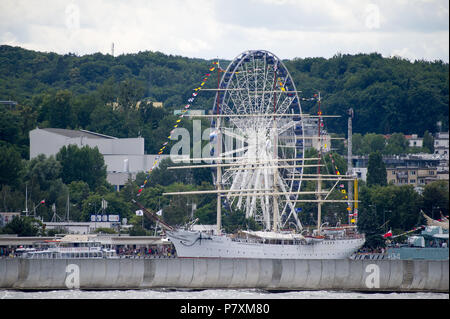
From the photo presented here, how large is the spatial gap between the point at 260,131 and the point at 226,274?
41539mm

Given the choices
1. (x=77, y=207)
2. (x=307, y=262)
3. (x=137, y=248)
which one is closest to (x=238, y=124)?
(x=137, y=248)

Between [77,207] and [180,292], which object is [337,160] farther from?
[180,292]

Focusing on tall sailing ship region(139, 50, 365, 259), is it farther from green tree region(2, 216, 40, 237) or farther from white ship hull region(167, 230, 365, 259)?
green tree region(2, 216, 40, 237)

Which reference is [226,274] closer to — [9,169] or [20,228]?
[20,228]

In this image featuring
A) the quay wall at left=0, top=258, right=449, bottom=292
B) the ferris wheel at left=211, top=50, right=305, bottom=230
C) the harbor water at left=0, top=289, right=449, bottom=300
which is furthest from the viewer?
the ferris wheel at left=211, top=50, right=305, bottom=230

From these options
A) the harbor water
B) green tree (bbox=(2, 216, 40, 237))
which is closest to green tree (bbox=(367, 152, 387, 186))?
green tree (bbox=(2, 216, 40, 237))

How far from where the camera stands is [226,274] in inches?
2766

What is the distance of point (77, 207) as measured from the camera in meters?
136

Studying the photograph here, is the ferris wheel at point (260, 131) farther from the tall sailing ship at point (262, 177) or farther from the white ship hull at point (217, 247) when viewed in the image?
the white ship hull at point (217, 247)

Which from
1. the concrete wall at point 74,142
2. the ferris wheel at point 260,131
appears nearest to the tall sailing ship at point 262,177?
the ferris wheel at point 260,131

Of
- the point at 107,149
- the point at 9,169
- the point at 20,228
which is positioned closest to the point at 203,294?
the point at 20,228

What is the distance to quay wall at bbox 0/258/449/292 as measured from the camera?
67.8m

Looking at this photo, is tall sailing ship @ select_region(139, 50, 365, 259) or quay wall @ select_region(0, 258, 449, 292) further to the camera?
tall sailing ship @ select_region(139, 50, 365, 259)

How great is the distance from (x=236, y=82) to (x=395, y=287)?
50.9m
